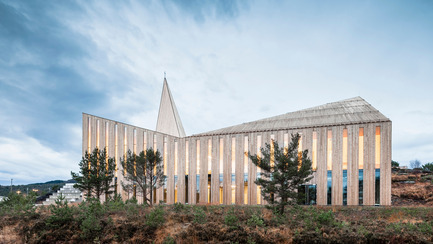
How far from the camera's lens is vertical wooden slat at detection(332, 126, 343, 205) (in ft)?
64.2

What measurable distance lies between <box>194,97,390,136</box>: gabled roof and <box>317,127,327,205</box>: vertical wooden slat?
1288mm

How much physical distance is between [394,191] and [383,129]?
8.20 m

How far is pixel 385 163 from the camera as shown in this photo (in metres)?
18.8

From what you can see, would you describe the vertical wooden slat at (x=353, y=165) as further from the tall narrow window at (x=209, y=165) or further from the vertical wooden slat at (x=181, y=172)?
the vertical wooden slat at (x=181, y=172)

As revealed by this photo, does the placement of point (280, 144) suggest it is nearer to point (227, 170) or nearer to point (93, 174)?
point (227, 170)

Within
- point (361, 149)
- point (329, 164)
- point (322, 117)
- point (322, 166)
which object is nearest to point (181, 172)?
point (322, 166)

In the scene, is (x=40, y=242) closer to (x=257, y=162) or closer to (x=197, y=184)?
(x=257, y=162)

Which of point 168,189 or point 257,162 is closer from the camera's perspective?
point 257,162

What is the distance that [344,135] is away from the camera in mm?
20078

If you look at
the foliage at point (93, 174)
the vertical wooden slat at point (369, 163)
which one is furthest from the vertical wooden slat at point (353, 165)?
the foliage at point (93, 174)

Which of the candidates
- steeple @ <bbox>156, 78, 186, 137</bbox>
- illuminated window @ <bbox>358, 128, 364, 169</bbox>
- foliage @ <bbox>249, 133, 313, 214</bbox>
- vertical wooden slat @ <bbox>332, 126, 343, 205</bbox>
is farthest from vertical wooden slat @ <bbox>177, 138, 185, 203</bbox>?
illuminated window @ <bbox>358, 128, 364, 169</bbox>

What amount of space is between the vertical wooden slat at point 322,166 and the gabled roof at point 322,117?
1288mm

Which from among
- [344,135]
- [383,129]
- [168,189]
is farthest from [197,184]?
[383,129]

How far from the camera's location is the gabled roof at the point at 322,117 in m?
21.9
